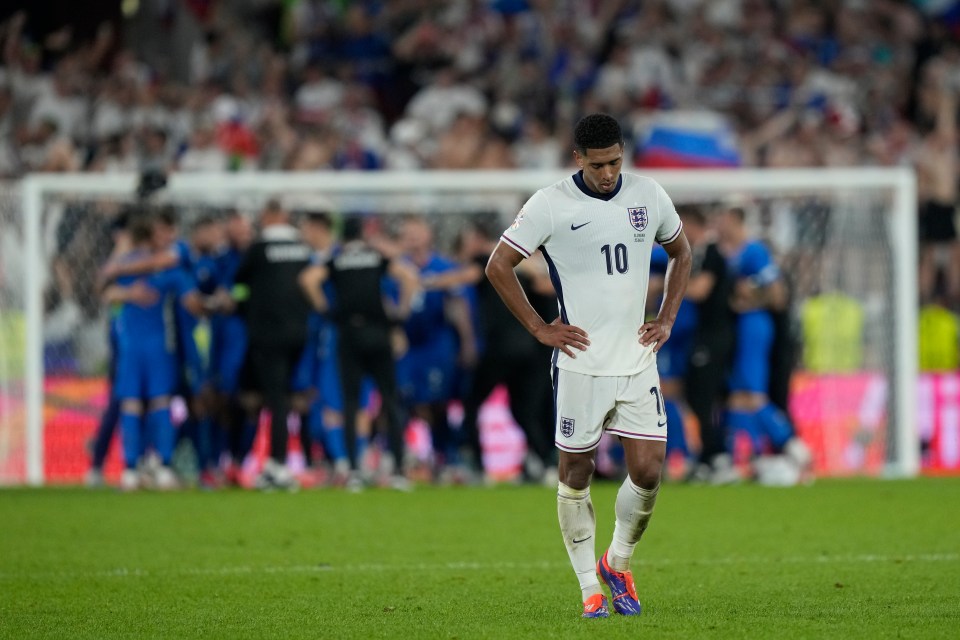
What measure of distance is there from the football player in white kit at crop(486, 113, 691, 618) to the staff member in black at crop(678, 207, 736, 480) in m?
8.07

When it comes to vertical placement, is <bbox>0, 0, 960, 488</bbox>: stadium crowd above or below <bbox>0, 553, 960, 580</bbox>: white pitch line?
above

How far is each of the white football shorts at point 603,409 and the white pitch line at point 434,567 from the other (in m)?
2.26

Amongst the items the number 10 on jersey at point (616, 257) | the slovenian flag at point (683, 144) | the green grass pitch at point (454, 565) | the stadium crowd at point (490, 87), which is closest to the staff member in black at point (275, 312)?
the green grass pitch at point (454, 565)

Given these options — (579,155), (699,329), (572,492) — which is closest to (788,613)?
(572,492)

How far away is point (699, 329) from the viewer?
15914mm

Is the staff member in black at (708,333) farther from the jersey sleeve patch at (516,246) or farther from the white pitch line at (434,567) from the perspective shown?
the jersey sleeve patch at (516,246)

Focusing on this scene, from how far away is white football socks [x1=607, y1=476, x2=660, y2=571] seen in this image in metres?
7.59

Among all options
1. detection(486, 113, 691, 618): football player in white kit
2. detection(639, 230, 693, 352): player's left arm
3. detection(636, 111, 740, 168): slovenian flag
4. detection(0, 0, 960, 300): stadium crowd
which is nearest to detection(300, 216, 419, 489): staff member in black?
detection(0, 0, 960, 300): stadium crowd

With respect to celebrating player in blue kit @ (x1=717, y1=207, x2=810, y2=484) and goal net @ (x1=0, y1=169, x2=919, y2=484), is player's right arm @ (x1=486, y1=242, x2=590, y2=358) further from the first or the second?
goal net @ (x1=0, y1=169, x2=919, y2=484)

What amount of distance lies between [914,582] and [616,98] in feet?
50.3

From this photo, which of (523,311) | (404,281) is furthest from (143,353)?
(523,311)

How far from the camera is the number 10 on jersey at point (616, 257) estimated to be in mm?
7484

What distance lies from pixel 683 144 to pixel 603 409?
45.2 feet

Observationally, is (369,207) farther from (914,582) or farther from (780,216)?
(914,582)
